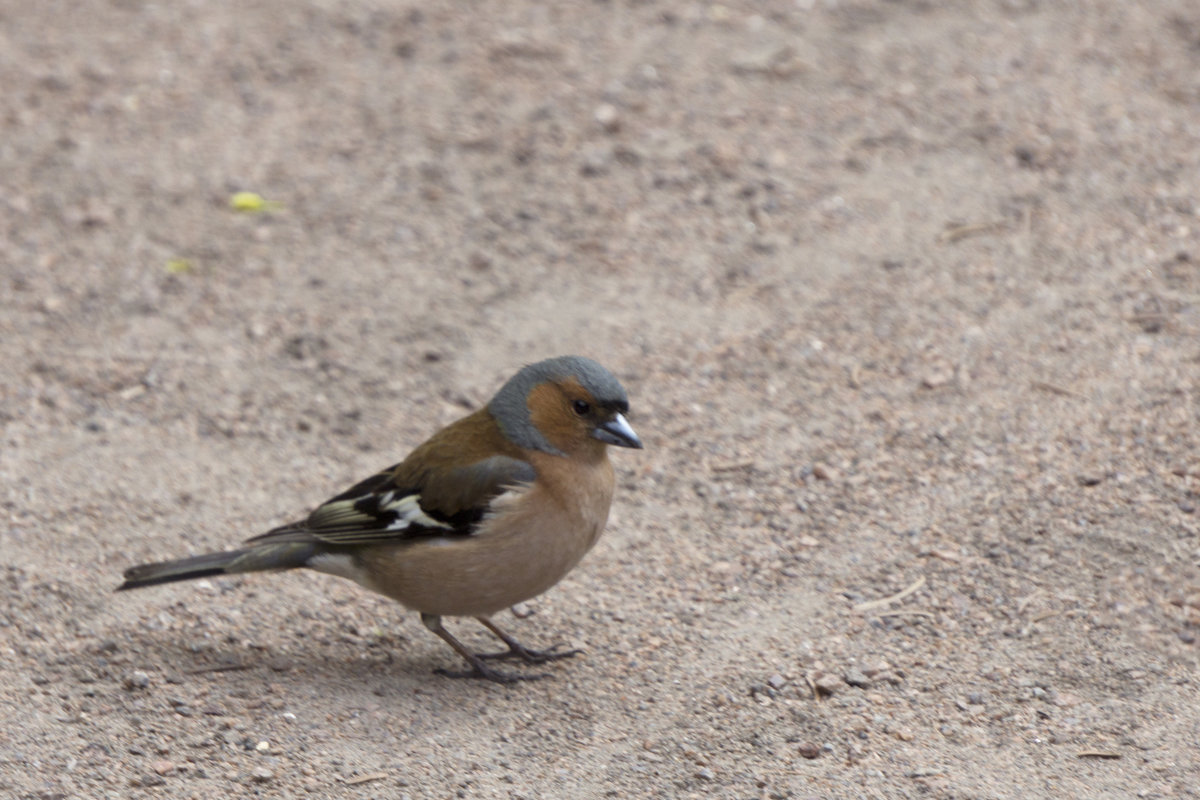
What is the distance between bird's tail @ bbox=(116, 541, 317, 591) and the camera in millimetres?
5137

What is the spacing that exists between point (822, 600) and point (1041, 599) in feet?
2.58

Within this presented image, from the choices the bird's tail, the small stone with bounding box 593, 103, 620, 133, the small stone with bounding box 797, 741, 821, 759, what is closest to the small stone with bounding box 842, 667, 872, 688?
the small stone with bounding box 797, 741, 821, 759

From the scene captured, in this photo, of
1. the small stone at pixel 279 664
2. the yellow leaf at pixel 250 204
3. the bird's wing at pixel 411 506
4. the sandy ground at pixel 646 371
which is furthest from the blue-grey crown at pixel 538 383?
the yellow leaf at pixel 250 204

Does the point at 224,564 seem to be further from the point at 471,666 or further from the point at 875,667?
the point at 875,667

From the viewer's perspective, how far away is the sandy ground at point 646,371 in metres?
4.65

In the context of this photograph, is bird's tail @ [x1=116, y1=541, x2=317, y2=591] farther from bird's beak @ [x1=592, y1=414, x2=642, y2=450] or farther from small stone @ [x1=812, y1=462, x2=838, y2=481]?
small stone @ [x1=812, y1=462, x2=838, y2=481]

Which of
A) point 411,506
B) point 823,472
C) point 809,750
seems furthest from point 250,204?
point 809,750

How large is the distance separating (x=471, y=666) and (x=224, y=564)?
0.98 meters

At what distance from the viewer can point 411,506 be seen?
508 centimetres

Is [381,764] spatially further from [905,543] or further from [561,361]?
[905,543]

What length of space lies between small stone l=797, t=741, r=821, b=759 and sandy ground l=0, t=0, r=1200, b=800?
1cm

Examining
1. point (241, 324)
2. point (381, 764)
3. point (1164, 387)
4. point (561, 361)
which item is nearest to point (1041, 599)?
point (1164, 387)

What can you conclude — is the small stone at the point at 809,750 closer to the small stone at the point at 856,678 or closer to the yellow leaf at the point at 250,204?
the small stone at the point at 856,678

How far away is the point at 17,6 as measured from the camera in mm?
9781
